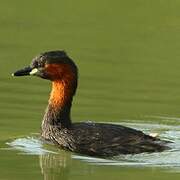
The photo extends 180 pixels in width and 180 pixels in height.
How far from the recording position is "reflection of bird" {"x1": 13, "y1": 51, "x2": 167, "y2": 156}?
1523 cm

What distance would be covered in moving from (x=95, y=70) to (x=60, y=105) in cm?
639

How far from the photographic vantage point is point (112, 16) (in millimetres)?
33594

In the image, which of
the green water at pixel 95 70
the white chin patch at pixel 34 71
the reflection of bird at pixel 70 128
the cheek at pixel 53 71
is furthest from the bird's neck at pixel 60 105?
the green water at pixel 95 70

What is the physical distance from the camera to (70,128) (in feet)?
51.6

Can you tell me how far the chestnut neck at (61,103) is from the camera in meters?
15.9

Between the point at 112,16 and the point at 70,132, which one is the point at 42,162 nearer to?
the point at 70,132

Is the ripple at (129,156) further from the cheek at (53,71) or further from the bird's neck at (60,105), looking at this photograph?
the cheek at (53,71)

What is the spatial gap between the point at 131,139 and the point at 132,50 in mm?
10879

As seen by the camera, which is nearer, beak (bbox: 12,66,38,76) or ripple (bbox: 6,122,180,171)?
ripple (bbox: 6,122,180,171)

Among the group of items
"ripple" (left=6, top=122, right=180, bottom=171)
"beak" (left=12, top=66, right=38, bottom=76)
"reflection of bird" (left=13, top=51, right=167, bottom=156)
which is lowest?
"ripple" (left=6, top=122, right=180, bottom=171)

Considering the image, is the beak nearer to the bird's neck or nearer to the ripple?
the bird's neck

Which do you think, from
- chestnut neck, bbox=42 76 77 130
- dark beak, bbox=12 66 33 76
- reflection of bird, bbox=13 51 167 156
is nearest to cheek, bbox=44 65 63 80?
reflection of bird, bbox=13 51 167 156

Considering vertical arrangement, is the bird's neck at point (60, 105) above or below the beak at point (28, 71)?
below

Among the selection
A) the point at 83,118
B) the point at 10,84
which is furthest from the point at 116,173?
the point at 10,84
